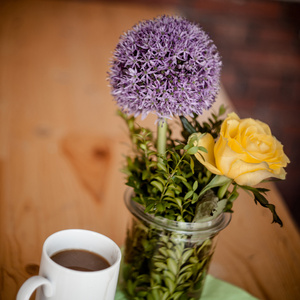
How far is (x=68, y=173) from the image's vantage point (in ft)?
2.95

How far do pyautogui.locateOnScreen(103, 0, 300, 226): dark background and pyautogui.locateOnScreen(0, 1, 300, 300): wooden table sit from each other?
120 centimetres

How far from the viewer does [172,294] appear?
1.82ft

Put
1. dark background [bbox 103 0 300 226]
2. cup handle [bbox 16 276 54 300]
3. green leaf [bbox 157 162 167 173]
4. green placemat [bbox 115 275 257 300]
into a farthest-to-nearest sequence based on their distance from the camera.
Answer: dark background [bbox 103 0 300 226] → green placemat [bbox 115 275 257 300] → green leaf [bbox 157 162 167 173] → cup handle [bbox 16 276 54 300]

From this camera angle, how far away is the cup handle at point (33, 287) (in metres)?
0.41

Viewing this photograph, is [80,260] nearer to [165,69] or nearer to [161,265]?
[161,265]

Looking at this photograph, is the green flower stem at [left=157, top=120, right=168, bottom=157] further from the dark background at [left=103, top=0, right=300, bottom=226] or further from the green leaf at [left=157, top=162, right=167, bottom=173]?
the dark background at [left=103, top=0, right=300, bottom=226]

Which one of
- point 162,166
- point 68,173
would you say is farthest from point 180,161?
point 68,173

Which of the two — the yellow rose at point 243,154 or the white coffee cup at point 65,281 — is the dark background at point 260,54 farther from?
the white coffee cup at point 65,281

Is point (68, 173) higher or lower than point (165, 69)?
lower

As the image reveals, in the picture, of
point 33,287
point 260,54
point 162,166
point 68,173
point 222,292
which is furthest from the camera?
point 260,54

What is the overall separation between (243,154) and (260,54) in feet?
7.81

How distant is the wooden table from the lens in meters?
0.70

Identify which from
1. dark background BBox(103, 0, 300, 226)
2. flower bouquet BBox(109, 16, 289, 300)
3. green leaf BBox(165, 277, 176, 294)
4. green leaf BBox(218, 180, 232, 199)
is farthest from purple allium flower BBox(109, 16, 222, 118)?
dark background BBox(103, 0, 300, 226)

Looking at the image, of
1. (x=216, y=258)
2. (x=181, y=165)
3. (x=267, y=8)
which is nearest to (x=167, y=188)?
(x=181, y=165)
